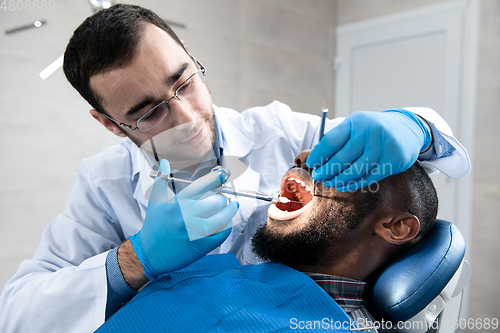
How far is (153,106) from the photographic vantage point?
1177mm

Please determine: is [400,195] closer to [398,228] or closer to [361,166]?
[398,228]

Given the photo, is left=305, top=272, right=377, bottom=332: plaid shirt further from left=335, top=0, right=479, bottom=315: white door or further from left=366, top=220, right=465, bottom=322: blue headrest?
left=335, top=0, right=479, bottom=315: white door

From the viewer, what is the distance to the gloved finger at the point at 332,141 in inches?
37.8

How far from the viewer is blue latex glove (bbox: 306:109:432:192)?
3.06 ft

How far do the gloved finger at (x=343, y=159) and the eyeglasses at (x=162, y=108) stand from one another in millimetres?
565

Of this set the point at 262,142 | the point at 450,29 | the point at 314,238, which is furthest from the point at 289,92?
the point at 314,238

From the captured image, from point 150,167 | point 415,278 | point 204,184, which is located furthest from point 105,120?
point 415,278

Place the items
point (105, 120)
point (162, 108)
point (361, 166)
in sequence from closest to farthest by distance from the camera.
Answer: point (361, 166), point (162, 108), point (105, 120)

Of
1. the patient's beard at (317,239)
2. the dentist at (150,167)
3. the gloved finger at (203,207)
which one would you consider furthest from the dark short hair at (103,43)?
the patient's beard at (317,239)

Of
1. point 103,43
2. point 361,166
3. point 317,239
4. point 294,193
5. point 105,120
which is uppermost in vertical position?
point 103,43

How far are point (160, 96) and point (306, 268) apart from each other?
2.46ft

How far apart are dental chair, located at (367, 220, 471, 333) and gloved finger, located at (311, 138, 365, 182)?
1.18ft

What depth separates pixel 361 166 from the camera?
3.10ft

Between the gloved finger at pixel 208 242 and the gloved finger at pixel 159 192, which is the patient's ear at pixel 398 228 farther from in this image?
the gloved finger at pixel 159 192
